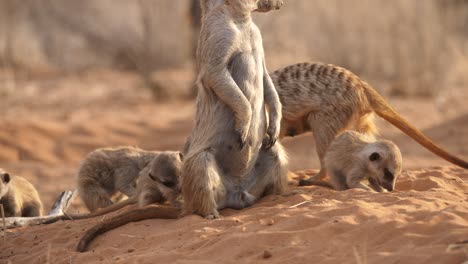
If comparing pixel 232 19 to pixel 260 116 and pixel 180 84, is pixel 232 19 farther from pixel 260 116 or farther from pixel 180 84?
pixel 180 84

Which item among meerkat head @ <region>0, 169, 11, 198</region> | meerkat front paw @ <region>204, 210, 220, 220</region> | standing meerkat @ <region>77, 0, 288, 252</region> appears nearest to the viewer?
meerkat front paw @ <region>204, 210, 220, 220</region>

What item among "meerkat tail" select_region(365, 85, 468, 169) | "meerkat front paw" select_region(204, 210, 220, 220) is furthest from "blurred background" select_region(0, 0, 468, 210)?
"meerkat front paw" select_region(204, 210, 220, 220)

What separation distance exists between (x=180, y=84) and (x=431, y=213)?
1066 cm

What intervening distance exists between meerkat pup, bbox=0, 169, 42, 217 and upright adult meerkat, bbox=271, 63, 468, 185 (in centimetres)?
200

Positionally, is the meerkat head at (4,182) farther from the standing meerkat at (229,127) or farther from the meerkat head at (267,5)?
the meerkat head at (267,5)

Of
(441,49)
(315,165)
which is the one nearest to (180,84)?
(441,49)

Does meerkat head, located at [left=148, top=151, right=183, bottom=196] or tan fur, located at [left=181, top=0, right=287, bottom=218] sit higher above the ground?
tan fur, located at [left=181, top=0, right=287, bottom=218]

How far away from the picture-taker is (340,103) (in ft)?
19.7

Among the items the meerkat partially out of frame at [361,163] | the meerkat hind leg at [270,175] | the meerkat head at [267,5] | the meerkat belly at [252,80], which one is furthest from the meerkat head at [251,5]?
the meerkat partially out of frame at [361,163]

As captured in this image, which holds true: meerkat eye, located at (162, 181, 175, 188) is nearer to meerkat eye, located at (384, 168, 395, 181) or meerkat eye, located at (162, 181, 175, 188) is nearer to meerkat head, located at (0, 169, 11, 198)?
meerkat head, located at (0, 169, 11, 198)

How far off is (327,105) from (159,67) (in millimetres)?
10767

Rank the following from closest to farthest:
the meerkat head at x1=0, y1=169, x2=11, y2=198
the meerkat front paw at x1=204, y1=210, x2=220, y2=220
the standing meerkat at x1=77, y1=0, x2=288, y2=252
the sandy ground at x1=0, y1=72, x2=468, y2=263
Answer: the sandy ground at x1=0, y1=72, x2=468, y2=263
the meerkat front paw at x1=204, y1=210, x2=220, y2=220
the standing meerkat at x1=77, y1=0, x2=288, y2=252
the meerkat head at x1=0, y1=169, x2=11, y2=198

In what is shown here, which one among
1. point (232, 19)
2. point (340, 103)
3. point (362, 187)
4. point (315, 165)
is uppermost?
point (232, 19)

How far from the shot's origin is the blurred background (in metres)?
10.4
